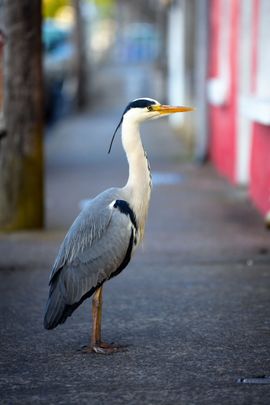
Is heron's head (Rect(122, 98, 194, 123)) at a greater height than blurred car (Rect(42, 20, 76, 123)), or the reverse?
heron's head (Rect(122, 98, 194, 123))

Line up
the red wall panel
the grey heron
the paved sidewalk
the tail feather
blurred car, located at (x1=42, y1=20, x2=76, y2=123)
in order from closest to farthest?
the paved sidewalk → the tail feather → the grey heron → the red wall panel → blurred car, located at (x1=42, y1=20, x2=76, y2=123)

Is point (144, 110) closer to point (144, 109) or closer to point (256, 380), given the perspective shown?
point (144, 109)

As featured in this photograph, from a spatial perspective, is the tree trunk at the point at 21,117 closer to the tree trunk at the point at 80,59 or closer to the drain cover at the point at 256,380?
the drain cover at the point at 256,380

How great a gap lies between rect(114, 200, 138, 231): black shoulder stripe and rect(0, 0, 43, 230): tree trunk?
14.0 ft

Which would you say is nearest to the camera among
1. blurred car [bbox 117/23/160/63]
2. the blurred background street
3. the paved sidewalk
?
the paved sidewalk

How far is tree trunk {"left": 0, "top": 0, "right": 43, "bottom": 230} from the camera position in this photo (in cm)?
1012

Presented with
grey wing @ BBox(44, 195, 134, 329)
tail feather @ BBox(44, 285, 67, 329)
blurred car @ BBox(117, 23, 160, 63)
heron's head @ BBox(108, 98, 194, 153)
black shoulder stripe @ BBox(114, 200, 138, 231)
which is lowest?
blurred car @ BBox(117, 23, 160, 63)

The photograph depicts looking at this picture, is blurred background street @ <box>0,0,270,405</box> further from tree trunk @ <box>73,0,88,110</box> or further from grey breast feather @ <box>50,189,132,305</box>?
tree trunk @ <box>73,0,88,110</box>

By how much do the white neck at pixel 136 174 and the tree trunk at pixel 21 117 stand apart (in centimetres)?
413

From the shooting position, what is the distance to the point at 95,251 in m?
6.10

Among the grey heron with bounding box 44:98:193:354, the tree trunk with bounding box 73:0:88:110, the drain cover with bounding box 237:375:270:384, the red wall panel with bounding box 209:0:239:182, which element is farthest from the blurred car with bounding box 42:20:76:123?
the drain cover with bounding box 237:375:270:384

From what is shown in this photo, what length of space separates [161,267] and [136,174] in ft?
8.74

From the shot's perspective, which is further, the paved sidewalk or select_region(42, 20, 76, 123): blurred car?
select_region(42, 20, 76, 123): blurred car

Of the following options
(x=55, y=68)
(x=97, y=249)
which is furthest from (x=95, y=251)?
(x=55, y=68)
